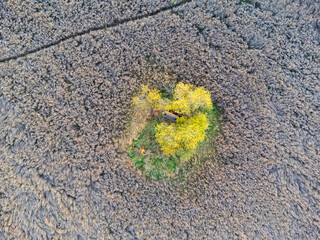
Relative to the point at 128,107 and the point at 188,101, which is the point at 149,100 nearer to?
the point at 128,107

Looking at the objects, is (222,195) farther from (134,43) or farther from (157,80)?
(134,43)

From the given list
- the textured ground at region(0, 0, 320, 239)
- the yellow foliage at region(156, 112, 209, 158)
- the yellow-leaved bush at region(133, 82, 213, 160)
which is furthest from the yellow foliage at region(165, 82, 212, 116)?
the textured ground at region(0, 0, 320, 239)

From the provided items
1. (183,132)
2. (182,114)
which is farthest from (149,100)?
(183,132)

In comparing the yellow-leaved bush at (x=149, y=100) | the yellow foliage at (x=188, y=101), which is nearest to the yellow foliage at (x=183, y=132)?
the yellow foliage at (x=188, y=101)

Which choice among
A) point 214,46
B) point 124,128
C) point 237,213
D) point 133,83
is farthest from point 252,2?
point 237,213

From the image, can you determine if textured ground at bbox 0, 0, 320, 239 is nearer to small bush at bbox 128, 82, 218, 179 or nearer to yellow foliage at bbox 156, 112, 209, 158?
small bush at bbox 128, 82, 218, 179

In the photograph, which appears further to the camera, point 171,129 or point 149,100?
point 149,100
